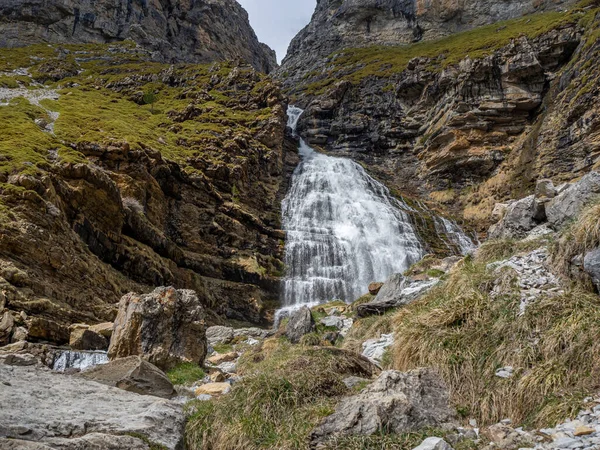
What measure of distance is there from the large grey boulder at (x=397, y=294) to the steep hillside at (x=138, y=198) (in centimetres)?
1050

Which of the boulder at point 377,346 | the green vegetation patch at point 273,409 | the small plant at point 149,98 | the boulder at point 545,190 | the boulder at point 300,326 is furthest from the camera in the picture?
the small plant at point 149,98

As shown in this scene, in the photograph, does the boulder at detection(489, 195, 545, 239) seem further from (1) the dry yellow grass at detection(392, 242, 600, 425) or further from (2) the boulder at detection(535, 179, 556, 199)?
(1) the dry yellow grass at detection(392, 242, 600, 425)

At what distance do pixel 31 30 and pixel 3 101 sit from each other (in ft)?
189

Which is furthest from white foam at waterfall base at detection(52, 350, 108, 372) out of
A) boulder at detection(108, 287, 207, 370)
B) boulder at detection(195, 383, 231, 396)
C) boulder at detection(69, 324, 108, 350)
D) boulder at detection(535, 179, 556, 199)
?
boulder at detection(535, 179, 556, 199)

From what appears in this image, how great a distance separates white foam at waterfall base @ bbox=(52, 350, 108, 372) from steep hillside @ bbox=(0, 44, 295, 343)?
2.15 meters

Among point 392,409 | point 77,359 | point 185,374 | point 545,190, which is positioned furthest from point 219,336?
point 392,409

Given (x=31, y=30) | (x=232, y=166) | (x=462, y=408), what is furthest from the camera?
(x=31, y=30)

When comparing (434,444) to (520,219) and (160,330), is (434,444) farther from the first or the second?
(160,330)

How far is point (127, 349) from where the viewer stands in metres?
11.5

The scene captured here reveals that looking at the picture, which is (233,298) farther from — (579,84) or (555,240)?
(579,84)

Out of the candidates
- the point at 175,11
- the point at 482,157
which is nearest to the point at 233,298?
the point at 482,157

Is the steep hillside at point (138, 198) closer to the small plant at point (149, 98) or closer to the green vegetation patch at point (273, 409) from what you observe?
the small plant at point (149, 98)

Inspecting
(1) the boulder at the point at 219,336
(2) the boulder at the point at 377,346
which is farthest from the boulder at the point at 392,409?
(1) the boulder at the point at 219,336

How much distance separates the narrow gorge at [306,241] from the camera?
5.12 m
